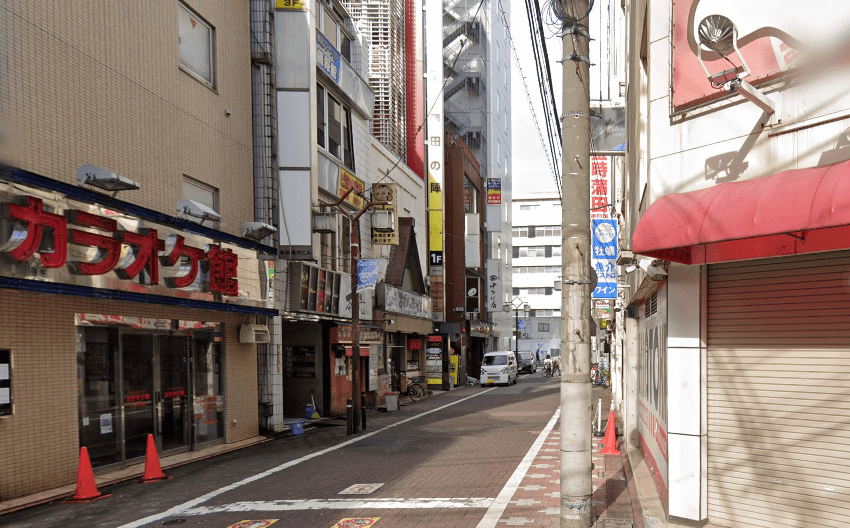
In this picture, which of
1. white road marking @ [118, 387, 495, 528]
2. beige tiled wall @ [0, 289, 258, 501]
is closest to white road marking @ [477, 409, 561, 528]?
white road marking @ [118, 387, 495, 528]

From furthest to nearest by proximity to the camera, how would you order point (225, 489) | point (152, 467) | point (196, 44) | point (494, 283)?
point (494, 283) < point (196, 44) < point (152, 467) < point (225, 489)

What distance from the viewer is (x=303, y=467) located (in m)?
14.2

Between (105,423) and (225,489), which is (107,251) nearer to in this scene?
(105,423)

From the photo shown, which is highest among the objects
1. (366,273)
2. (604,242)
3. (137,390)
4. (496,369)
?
(604,242)

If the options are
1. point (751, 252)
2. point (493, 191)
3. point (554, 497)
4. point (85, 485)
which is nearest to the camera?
point (751, 252)

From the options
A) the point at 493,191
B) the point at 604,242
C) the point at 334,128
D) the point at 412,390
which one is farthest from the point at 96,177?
the point at 493,191

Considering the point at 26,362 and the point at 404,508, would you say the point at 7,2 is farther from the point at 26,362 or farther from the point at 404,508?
the point at 404,508

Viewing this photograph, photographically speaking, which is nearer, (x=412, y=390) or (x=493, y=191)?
(x=412, y=390)

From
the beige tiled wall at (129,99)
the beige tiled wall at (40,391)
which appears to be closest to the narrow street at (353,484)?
the beige tiled wall at (40,391)

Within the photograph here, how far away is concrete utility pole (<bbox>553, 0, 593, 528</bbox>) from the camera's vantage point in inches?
306

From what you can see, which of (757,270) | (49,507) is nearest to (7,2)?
(49,507)

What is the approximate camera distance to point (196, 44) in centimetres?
1703

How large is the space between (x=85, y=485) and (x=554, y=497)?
6.91 meters

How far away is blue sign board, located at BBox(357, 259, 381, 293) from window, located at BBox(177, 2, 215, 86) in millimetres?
6582
